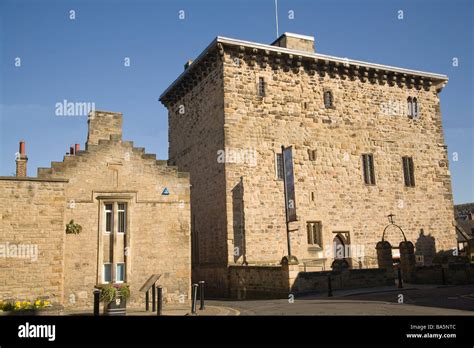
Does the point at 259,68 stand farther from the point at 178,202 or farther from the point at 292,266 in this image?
the point at 292,266

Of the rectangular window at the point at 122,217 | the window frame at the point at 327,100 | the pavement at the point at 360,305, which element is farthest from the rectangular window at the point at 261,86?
the pavement at the point at 360,305

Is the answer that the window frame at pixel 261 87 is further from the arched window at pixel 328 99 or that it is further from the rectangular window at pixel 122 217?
the rectangular window at pixel 122 217

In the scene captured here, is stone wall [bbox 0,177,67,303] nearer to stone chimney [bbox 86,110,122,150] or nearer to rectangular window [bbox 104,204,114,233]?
rectangular window [bbox 104,204,114,233]

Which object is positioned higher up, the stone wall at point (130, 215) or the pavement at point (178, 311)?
the stone wall at point (130, 215)

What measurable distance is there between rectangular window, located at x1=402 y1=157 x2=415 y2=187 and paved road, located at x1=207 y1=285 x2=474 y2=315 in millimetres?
10041

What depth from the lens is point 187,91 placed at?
90.6 ft

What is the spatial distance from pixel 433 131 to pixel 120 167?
2049cm

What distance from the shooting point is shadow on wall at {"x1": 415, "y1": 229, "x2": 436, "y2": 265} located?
25.9 meters

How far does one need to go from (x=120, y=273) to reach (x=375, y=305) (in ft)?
30.1

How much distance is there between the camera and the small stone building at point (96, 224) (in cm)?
1518

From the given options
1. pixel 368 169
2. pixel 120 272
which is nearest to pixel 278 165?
pixel 368 169

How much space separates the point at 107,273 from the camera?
16656mm

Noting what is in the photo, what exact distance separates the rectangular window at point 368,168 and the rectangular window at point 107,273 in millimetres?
15155

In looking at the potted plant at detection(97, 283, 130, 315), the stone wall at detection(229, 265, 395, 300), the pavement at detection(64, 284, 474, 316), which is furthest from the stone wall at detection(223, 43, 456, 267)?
the potted plant at detection(97, 283, 130, 315)
